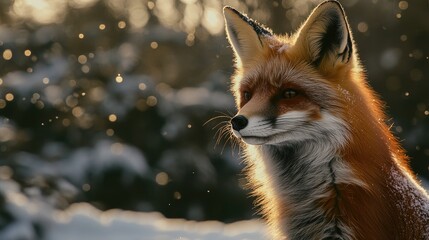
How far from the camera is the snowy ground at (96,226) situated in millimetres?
6379

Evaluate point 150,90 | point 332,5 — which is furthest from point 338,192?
point 150,90

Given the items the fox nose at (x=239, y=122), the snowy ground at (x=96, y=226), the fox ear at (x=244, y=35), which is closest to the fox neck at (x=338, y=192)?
the fox nose at (x=239, y=122)

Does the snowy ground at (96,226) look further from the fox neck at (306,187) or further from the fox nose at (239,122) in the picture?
the fox nose at (239,122)

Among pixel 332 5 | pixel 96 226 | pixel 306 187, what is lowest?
pixel 96 226

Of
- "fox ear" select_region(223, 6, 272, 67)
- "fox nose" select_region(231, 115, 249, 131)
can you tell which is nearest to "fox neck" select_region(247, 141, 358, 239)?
"fox nose" select_region(231, 115, 249, 131)

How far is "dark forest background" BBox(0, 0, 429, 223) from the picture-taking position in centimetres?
1141

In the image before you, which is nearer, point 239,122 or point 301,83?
point 239,122

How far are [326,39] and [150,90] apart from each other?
826cm

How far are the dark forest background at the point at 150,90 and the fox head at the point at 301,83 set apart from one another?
23.4ft

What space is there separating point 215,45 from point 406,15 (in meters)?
3.37

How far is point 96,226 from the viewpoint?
22.4 ft

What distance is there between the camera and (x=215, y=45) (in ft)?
40.9

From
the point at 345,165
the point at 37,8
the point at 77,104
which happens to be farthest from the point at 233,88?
A: the point at 37,8

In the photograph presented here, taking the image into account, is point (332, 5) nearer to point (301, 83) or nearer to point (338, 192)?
point (301, 83)
